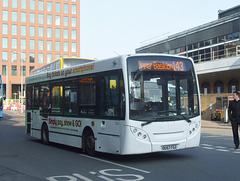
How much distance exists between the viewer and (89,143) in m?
10.7

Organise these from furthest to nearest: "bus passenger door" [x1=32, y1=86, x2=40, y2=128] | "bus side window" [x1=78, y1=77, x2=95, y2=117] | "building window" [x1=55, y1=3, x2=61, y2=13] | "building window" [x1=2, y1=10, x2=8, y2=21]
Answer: "building window" [x1=55, y1=3, x2=61, y2=13] → "building window" [x1=2, y1=10, x2=8, y2=21] → "bus passenger door" [x1=32, y1=86, x2=40, y2=128] → "bus side window" [x1=78, y1=77, x2=95, y2=117]

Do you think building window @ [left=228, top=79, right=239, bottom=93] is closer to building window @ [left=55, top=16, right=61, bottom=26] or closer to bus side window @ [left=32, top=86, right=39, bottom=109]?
bus side window @ [left=32, top=86, right=39, bottom=109]

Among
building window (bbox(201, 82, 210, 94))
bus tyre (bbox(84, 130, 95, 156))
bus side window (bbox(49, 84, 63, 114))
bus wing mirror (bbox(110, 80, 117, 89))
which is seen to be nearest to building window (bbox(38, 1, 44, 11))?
building window (bbox(201, 82, 210, 94))

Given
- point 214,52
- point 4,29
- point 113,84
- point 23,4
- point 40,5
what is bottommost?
point 113,84

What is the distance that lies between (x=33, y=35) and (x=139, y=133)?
288ft

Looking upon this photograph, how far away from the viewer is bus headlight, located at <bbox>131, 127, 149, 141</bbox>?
8.84m

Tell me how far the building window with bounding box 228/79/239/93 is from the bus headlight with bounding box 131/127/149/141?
96.3ft

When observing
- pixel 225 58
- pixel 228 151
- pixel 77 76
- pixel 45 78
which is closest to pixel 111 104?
pixel 77 76

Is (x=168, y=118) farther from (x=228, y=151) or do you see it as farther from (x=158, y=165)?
(x=228, y=151)

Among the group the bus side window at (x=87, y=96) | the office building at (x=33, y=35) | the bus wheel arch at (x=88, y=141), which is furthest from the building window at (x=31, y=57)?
the bus wheel arch at (x=88, y=141)

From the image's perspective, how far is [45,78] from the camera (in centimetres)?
1427

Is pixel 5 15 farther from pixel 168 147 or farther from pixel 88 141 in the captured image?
pixel 168 147

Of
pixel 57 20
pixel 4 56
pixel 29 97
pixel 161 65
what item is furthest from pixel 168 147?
pixel 57 20

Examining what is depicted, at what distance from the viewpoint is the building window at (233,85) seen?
118 feet
